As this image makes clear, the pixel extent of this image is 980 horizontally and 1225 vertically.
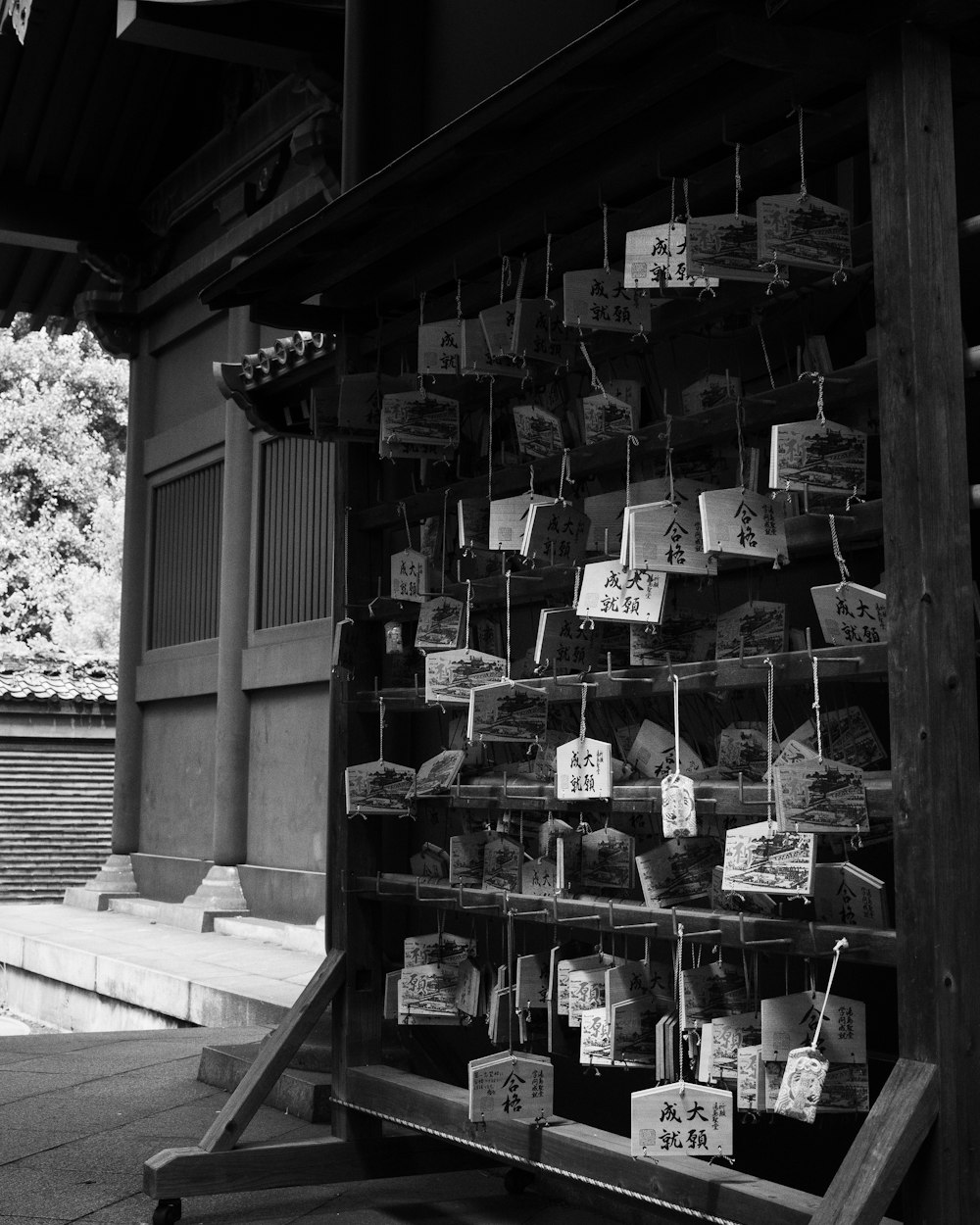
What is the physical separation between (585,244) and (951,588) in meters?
1.44

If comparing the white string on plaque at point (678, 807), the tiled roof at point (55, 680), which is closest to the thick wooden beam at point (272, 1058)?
the white string on plaque at point (678, 807)

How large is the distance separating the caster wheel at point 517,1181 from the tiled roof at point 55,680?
40.8ft

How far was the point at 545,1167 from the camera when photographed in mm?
3504

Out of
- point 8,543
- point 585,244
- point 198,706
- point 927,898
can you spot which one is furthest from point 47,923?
point 8,543

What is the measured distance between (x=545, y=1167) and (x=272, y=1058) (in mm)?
1005

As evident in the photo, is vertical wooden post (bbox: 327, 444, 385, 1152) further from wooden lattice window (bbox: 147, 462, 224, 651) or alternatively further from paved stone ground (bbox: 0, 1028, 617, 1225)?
wooden lattice window (bbox: 147, 462, 224, 651)

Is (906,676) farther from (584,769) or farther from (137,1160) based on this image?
(137,1160)

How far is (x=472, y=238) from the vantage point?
4031 mm

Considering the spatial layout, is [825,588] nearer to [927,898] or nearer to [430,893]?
[927,898]

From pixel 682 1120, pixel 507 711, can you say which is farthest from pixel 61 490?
pixel 682 1120

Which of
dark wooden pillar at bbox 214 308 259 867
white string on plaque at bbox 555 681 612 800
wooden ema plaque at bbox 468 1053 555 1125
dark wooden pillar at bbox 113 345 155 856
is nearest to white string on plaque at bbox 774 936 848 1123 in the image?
white string on plaque at bbox 555 681 612 800

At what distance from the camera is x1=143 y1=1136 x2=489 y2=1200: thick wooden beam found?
3945mm

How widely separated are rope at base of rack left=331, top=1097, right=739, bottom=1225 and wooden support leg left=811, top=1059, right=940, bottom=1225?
0.50m

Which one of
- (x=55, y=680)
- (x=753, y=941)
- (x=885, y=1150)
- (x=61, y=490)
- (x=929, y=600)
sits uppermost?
(x=61, y=490)
